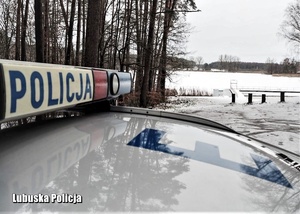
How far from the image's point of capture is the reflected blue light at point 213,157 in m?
1.28

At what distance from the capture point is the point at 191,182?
107 centimetres

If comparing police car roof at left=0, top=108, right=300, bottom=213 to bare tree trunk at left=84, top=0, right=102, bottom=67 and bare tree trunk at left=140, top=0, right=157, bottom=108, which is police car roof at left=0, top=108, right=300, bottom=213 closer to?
bare tree trunk at left=84, top=0, right=102, bottom=67

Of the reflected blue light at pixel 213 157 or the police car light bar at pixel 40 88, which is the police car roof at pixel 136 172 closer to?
the reflected blue light at pixel 213 157

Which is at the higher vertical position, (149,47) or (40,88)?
(149,47)

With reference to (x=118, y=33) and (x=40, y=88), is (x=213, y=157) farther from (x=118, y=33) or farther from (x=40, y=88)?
(x=118, y=33)

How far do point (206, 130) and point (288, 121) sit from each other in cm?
822

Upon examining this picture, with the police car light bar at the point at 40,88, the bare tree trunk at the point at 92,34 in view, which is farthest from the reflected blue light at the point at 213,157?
the bare tree trunk at the point at 92,34

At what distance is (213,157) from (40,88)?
0.97 meters

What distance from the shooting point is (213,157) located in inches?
55.1

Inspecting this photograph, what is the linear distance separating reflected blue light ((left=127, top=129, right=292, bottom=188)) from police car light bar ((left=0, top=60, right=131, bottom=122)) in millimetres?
473

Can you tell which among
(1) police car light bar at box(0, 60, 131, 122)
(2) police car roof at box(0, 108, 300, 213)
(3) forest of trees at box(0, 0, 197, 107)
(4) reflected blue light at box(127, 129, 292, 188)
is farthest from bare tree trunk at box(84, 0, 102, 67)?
(3) forest of trees at box(0, 0, 197, 107)

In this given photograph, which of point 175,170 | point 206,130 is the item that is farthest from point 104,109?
point 175,170

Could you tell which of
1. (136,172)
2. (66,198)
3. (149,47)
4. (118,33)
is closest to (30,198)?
(66,198)

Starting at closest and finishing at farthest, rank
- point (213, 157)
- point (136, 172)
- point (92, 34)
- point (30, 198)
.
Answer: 1. point (30, 198)
2. point (136, 172)
3. point (213, 157)
4. point (92, 34)
